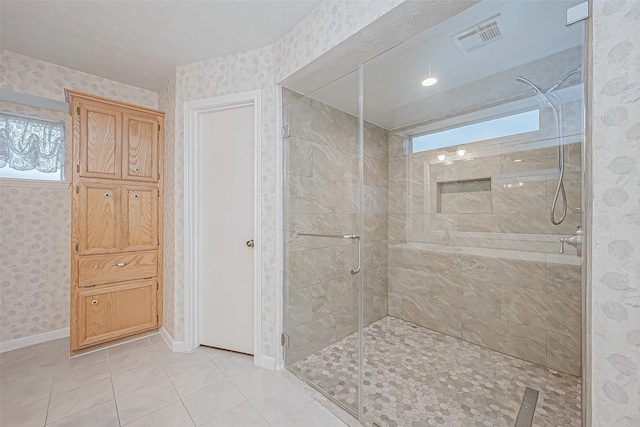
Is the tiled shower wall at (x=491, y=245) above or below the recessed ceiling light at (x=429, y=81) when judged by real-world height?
below

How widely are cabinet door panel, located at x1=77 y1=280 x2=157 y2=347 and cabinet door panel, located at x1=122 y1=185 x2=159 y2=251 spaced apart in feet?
1.24

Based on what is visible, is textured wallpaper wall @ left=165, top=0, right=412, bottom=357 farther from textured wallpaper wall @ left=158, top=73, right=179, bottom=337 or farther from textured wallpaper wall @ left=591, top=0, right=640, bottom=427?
textured wallpaper wall @ left=591, top=0, right=640, bottom=427

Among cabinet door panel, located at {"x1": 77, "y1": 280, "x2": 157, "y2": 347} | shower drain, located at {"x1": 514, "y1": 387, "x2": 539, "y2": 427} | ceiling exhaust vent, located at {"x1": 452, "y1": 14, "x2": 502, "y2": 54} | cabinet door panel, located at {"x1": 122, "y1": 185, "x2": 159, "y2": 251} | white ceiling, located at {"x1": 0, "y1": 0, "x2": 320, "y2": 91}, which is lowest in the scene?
shower drain, located at {"x1": 514, "y1": 387, "x2": 539, "y2": 427}

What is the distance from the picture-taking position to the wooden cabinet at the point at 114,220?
2268 millimetres

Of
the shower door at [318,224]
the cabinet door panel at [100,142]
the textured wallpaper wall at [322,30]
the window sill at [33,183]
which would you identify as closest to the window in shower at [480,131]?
the shower door at [318,224]

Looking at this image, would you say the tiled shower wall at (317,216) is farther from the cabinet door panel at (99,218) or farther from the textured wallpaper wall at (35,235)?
the textured wallpaper wall at (35,235)

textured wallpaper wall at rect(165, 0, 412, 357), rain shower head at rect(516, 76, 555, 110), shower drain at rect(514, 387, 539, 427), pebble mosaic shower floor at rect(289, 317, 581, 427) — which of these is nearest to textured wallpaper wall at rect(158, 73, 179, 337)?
textured wallpaper wall at rect(165, 0, 412, 357)

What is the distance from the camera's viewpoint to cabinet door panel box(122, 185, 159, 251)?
8.26 ft

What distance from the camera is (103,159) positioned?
7.85 ft

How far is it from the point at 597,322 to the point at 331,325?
173 cm

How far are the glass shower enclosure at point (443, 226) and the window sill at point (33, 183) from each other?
232 cm

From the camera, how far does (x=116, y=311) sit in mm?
2441

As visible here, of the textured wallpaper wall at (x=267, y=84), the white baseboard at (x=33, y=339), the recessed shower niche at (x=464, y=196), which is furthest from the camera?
the white baseboard at (x=33, y=339)

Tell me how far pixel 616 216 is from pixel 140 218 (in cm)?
320
